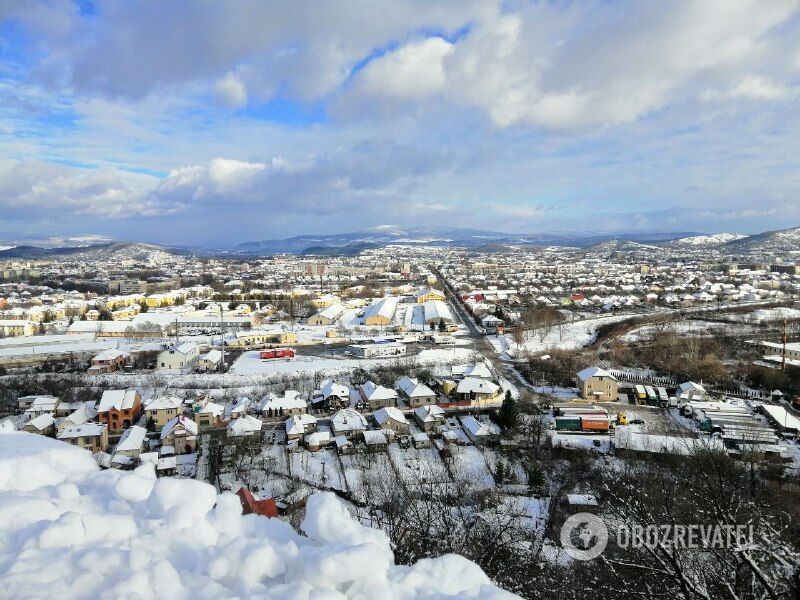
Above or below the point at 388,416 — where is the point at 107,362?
below

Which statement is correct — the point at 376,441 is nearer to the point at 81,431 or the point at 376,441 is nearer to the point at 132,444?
the point at 132,444

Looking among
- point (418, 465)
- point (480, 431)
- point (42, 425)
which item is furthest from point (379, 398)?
point (42, 425)

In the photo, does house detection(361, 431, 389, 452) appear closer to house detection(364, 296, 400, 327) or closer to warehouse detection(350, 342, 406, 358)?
warehouse detection(350, 342, 406, 358)

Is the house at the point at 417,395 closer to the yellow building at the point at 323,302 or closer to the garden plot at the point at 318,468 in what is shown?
the garden plot at the point at 318,468

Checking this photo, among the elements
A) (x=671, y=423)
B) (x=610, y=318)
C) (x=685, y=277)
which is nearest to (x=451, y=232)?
(x=685, y=277)

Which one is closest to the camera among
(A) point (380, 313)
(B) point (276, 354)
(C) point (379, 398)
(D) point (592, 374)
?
(C) point (379, 398)

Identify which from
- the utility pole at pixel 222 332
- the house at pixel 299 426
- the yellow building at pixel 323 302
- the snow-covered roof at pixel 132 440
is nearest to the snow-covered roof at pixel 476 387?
the house at pixel 299 426

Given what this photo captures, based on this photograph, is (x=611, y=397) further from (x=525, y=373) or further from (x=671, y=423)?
(x=525, y=373)

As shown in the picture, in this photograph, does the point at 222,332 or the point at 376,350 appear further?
the point at 222,332

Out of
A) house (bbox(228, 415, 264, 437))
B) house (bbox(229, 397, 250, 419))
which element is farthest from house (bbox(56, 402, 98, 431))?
house (bbox(228, 415, 264, 437))
